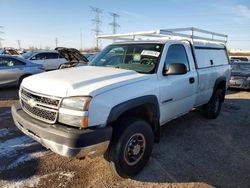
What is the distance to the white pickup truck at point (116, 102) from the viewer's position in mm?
2623

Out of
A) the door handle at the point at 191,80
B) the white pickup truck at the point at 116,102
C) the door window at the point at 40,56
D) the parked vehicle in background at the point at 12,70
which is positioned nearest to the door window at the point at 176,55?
the white pickup truck at the point at 116,102

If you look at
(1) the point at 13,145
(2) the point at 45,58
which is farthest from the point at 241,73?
(2) the point at 45,58

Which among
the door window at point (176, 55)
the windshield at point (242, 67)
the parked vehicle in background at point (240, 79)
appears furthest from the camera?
the windshield at point (242, 67)

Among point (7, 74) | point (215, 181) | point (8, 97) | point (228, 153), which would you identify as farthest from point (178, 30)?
point (7, 74)

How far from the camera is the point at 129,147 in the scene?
3.23 metres

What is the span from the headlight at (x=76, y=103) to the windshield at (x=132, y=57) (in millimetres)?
1336

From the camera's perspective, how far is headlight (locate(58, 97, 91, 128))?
259 cm

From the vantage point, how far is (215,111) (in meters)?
6.16

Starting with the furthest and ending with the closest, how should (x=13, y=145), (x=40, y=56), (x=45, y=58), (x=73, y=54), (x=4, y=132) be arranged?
(x=45, y=58) < (x=40, y=56) < (x=73, y=54) < (x=4, y=132) < (x=13, y=145)

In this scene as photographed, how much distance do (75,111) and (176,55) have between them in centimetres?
239

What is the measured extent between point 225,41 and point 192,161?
449cm

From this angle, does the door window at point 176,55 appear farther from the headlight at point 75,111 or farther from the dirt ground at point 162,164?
the headlight at point 75,111

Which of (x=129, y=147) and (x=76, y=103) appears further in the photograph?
(x=129, y=147)

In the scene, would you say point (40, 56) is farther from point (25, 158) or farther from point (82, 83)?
point (82, 83)
